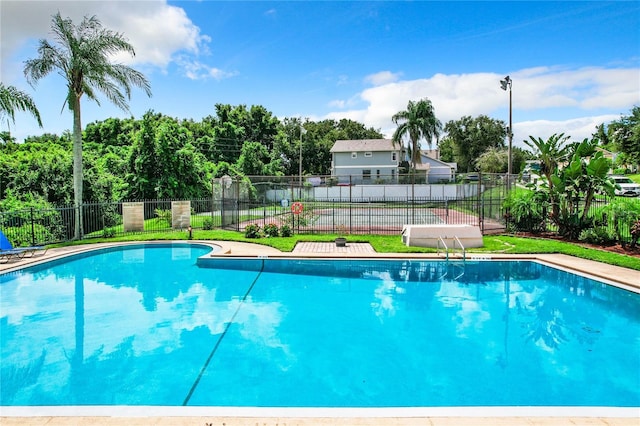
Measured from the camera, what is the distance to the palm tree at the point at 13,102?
13883mm

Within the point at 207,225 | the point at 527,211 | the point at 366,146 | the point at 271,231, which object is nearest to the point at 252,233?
the point at 271,231

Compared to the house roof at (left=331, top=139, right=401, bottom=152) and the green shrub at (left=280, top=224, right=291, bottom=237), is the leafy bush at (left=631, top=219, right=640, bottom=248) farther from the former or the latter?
the house roof at (left=331, top=139, right=401, bottom=152)

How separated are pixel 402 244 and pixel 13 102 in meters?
15.4

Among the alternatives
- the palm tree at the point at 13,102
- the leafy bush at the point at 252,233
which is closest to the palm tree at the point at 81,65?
the palm tree at the point at 13,102

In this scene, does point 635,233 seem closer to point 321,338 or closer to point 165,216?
point 321,338

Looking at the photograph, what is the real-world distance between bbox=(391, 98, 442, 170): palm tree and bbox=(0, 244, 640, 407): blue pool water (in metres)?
35.9

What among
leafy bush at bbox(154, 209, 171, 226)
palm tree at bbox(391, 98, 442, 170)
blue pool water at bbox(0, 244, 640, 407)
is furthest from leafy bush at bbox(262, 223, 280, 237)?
palm tree at bbox(391, 98, 442, 170)

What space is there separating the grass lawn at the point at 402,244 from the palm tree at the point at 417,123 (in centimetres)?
3122

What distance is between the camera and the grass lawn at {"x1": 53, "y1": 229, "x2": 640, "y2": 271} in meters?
12.4

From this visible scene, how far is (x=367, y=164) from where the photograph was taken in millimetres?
48875

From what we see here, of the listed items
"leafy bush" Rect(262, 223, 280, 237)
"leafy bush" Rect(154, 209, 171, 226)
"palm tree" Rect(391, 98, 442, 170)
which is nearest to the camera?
"leafy bush" Rect(262, 223, 280, 237)

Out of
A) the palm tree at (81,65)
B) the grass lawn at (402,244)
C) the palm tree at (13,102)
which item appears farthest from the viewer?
the palm tree at (81,65)

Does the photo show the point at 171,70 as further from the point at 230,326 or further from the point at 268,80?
the point at 230,326
